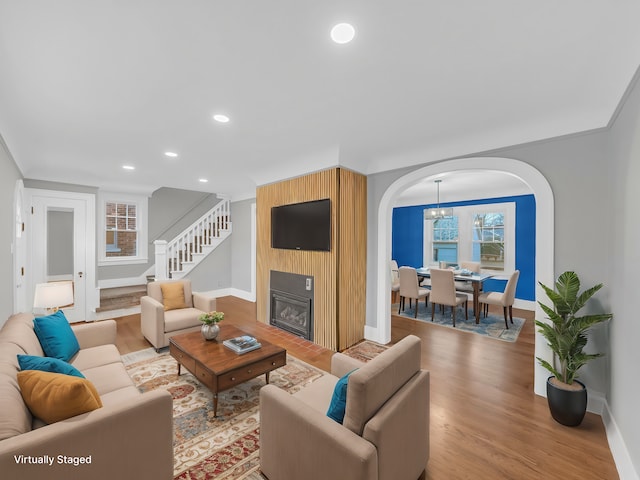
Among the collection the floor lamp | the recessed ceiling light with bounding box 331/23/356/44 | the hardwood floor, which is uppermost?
the recessed ceiling light with bounding box 331/23/356/44

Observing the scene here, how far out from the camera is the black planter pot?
2.19m

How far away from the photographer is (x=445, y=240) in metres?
7.32

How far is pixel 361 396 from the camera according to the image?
4.31ft

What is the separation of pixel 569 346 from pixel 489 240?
191 inches

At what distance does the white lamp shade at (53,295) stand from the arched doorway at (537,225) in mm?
3629

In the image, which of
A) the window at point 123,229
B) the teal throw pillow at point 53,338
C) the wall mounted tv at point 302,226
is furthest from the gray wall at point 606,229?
the window at point 123,229

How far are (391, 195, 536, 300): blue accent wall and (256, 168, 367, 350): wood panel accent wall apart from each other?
162 inches

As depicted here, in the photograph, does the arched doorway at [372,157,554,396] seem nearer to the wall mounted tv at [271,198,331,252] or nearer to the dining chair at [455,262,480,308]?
the wall mounted tv at [271,198,331,252]

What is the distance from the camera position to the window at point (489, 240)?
644 centimetres

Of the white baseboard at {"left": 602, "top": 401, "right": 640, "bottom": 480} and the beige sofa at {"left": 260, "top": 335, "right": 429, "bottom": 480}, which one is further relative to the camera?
the white baseboard at {"left": 602, "top": 401, "right": 640, "bottom": 480}

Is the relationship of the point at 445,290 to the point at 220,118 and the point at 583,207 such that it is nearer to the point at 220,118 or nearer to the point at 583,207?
the point at 583,207

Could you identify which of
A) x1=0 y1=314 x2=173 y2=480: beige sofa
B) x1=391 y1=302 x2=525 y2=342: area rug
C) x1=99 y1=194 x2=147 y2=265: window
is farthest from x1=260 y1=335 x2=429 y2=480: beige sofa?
x1=99 y1=194 x2=147 y2=265: window

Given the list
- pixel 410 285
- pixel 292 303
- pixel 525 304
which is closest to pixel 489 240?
pixel 525 304

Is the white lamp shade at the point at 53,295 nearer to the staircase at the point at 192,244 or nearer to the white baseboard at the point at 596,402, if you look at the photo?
the staircase at the point at 192,244
